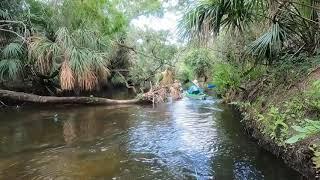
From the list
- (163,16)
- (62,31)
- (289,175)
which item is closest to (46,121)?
(62,31)

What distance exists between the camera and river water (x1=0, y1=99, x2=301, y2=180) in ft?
17.6

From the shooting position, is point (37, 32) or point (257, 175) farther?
point (37, 32)

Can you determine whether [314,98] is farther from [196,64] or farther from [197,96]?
[196,64]

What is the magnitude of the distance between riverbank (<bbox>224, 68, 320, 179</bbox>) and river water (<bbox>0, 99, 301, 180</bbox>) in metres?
0.20

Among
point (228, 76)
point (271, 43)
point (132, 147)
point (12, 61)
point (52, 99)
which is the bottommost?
point (132, 147)

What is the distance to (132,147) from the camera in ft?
Answer: 22.6

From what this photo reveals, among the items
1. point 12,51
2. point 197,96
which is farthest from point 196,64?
point 12,51

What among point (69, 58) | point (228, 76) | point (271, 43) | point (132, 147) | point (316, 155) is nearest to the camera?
point (316, 155)

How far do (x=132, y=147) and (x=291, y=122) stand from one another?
112 inches

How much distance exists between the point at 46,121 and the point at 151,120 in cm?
277

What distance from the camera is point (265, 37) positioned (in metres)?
7.61

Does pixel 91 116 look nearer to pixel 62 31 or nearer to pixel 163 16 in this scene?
pixel 62 31

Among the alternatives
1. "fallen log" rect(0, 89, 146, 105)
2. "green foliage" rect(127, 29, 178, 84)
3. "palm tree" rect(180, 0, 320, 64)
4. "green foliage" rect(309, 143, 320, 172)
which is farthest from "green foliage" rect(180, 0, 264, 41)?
"green foliage" rect(127, 29, 178, 84)

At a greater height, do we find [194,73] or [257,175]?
[194,73]
